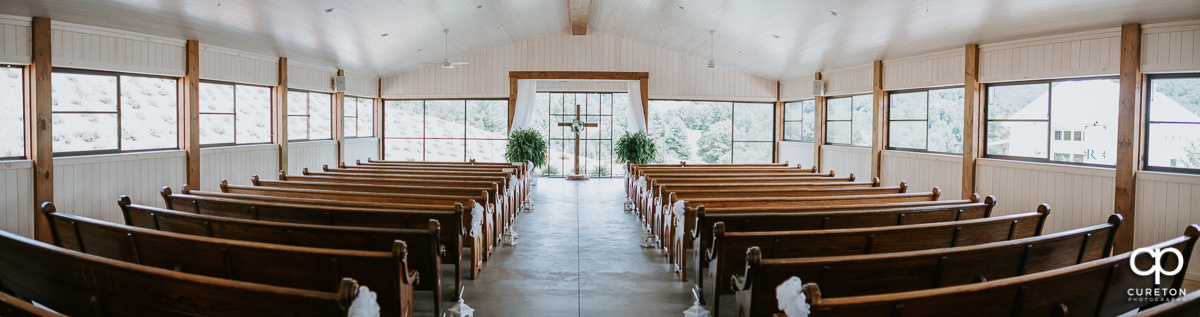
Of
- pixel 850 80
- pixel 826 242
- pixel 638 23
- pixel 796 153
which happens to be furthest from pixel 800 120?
pixel 826 242

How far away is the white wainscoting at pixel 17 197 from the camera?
17.1 feet

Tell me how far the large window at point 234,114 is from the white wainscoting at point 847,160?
9374 millimetres

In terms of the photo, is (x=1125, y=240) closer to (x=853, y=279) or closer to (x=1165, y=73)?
(x=1165, y=73)

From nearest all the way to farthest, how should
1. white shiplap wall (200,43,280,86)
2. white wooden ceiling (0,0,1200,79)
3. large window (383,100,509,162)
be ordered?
white wooden ceiling (0,0,1200,79) < white shiplap wall (200,43,280,86) < large window (383,100,509,162)

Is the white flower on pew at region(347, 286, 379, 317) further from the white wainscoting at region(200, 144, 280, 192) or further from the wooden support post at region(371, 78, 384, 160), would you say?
the wooden support post at region(371, 78, 384, 160)

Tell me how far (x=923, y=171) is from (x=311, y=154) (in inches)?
378

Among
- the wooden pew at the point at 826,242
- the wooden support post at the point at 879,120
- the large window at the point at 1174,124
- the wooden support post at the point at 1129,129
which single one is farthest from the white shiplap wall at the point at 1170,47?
the wooden support post at the point at 879,120

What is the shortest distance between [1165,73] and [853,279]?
4692 mm

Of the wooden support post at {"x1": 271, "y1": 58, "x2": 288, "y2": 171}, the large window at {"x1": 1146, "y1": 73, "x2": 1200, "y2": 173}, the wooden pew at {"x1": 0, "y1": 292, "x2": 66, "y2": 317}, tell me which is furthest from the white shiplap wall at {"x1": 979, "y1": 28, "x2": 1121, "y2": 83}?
the wooden support post at {"x1": 271, "y1": 58, "x2": 288, "y2": 171}

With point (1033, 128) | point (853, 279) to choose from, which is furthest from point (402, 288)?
point (1033, 128)

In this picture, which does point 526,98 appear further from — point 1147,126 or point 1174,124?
point 1174,124

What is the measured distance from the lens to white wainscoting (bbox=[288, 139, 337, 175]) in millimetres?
9781

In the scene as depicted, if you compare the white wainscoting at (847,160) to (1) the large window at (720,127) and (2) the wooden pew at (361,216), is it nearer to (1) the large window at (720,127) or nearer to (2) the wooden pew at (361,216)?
(1) the large window at (720,127)

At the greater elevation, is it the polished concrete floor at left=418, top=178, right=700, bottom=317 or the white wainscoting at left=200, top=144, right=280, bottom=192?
the white wainscoting at left=200, top=144, right=280, bottom=192
